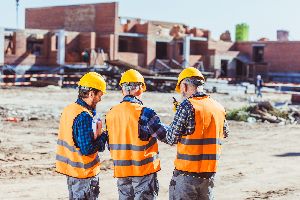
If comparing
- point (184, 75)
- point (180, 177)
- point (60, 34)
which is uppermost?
point (60, 34)

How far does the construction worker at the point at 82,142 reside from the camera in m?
4.68

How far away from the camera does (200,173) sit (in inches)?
185

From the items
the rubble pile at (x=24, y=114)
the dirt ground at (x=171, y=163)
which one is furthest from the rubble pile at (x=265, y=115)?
the rubble pile at (x=24, y=114)

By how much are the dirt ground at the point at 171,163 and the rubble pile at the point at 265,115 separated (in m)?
0.81

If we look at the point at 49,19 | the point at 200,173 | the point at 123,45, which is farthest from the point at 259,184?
the point at 49,19

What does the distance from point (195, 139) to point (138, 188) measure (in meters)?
0.76

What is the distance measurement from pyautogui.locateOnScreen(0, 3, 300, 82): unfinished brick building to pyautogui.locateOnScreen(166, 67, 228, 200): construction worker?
33.9 m

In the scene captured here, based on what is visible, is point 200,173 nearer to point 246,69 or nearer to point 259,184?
point 259,184

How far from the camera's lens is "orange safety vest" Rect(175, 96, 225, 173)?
15.2 ft

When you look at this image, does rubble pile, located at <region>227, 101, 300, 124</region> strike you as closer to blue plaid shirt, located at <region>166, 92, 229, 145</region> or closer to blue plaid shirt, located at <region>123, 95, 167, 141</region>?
blue plaid shirt, located at <region>123, 95, 167, 141</region>

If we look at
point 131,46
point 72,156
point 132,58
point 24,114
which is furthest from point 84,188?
point 131,46

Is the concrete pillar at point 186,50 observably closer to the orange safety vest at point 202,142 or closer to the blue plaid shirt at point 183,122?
the orange safety vest at point 202,142

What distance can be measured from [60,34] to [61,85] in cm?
523

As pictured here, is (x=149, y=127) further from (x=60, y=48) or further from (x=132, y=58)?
(x=132, y=58)
